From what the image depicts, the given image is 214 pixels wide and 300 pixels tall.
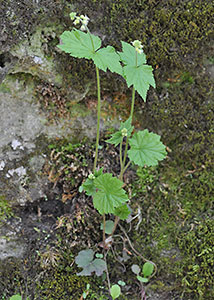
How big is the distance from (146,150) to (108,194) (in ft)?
1.42

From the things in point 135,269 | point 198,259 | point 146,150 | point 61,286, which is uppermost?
point 146,150

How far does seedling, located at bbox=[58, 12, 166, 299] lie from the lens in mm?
1762

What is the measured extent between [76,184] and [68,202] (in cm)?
19

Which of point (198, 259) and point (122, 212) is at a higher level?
point (122, 212)

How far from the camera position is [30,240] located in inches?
98.0

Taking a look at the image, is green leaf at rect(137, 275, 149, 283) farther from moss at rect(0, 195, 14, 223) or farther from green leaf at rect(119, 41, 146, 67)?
green leaf at rect(119, 41, 146, 67)

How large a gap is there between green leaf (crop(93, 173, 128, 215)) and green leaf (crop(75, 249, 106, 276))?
600mm

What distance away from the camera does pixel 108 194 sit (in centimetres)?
197

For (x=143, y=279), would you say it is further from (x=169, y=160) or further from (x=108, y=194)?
(x=169, y=160)

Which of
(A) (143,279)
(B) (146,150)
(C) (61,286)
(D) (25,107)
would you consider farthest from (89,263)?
(D) (25,107)

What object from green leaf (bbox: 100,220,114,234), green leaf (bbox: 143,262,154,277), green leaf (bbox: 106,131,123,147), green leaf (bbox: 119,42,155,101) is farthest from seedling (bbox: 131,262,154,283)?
green leaf (bbox: 119,42,155,101)

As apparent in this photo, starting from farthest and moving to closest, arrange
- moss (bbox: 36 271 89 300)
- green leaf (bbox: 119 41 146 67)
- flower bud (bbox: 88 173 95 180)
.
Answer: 1. moss (bbox: 36 271 89 300)
2. flower bud (bbox: 88 173 95 180)
3. green leaf (bbox: 119 41 146 67)

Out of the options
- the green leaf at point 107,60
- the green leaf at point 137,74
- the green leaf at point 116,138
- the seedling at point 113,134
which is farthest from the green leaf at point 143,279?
the green leaf at point 107,60

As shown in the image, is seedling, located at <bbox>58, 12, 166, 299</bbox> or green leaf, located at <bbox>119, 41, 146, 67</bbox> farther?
green leaf, located at <bbox>119, 41, 146, 67</bbox>
